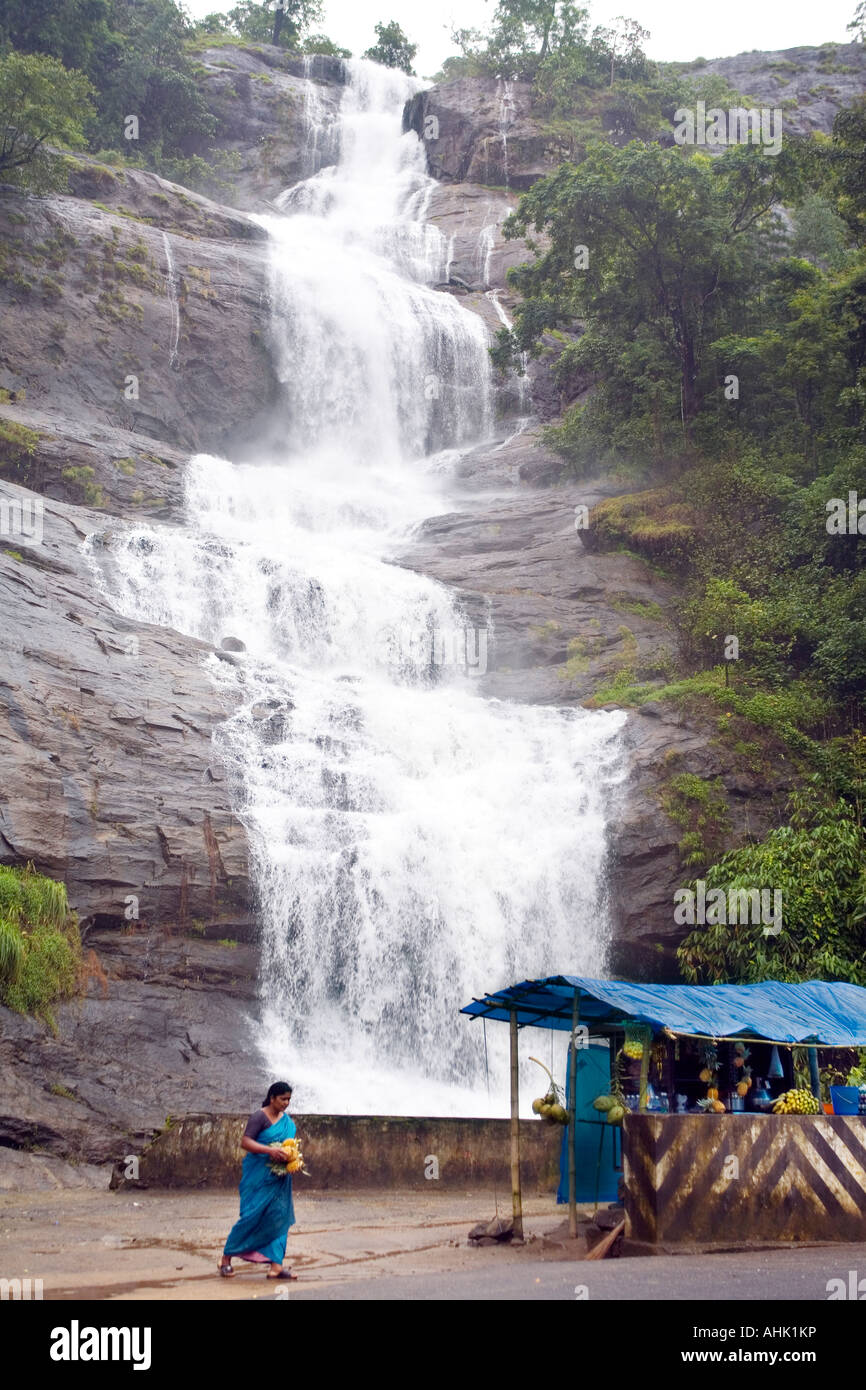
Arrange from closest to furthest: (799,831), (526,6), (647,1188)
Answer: (647,1188), (799,831), (526,6)

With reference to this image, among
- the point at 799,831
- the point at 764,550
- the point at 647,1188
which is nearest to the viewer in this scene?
the point at 647,1188

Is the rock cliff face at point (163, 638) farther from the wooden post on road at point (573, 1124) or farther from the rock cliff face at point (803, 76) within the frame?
the rock cliff face at point (803, 76)

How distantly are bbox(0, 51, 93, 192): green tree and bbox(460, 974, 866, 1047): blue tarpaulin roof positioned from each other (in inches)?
1097

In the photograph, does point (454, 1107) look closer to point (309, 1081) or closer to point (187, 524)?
point (309, 1081)

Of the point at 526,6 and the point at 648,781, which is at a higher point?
the point at 526,6

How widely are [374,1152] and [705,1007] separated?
4.65 metres

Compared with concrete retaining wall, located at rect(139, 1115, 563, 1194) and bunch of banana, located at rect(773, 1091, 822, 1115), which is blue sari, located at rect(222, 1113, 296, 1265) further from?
concrete retaining wall, located at rect(139, 1115, 563, 1194)

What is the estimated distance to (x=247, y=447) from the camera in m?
34.4

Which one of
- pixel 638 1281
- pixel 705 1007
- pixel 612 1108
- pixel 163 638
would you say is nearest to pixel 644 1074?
pixel 612 1108

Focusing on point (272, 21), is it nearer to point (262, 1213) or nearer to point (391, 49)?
point (391, 49)

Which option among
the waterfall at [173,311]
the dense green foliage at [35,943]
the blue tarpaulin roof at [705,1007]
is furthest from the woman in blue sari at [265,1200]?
the waterfall at [173,311]

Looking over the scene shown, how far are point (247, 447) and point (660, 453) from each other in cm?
1241

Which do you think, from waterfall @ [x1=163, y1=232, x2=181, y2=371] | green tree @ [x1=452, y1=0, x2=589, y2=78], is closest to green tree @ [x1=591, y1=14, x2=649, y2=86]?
green tree @ [x1=452, y1=0, x2=589, y2=78]

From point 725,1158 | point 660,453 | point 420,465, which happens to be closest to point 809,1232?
point 725,1158
